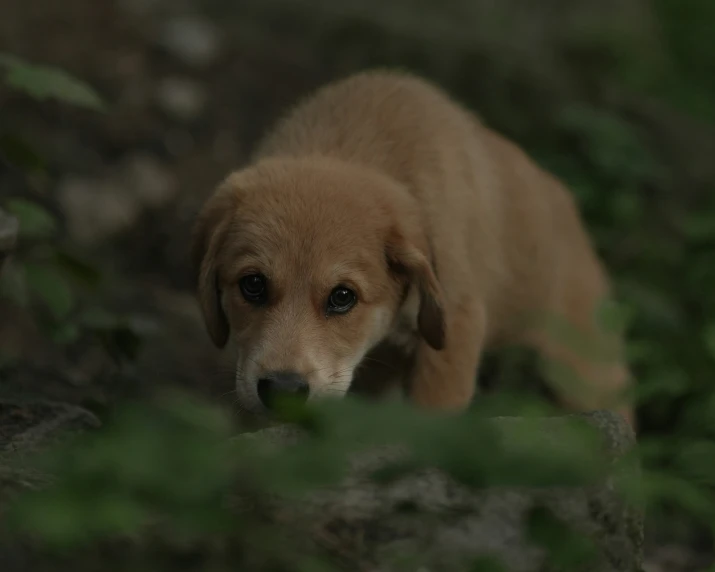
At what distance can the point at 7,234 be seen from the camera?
4020 mm

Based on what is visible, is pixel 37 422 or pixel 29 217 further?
pixel 29 217

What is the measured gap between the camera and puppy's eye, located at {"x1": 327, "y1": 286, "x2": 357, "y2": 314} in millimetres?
4195

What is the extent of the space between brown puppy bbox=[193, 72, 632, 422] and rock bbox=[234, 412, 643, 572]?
3.36ft

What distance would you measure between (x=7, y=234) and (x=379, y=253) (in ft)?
4.41

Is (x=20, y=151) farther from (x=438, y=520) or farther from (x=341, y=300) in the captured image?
(x=438, y=520)

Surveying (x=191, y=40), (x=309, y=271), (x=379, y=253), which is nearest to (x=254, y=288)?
(x=309, y=271)

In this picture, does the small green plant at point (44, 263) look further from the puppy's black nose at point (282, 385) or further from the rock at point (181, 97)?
the rock at point (181, 97)

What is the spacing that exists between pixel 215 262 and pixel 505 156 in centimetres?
181

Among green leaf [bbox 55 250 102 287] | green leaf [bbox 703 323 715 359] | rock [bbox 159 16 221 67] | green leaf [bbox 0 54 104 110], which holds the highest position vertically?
green leaf [bbox 0 54 104 110]

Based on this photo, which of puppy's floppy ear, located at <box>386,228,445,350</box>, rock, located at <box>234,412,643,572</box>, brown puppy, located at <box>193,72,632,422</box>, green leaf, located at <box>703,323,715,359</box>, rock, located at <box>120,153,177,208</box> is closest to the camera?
rock, located at <box>234,412,643,572</box>

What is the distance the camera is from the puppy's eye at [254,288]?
4207mm

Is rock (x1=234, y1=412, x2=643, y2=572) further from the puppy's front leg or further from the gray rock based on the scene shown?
the gray rock

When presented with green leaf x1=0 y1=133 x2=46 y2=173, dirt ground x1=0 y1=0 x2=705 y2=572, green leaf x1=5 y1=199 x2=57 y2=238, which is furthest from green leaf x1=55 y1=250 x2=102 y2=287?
dirt ground x1=0 y1=0 x2=705 y2=572

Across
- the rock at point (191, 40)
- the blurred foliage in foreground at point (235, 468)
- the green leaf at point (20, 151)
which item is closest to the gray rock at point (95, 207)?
the rock at point (191, 40)
